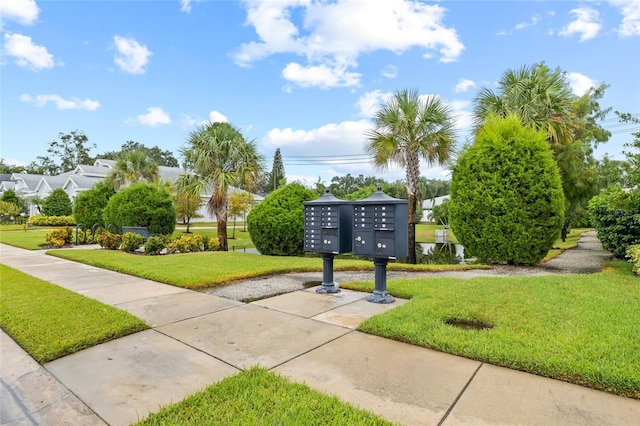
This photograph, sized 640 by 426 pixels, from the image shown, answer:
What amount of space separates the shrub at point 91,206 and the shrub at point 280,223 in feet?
34.6

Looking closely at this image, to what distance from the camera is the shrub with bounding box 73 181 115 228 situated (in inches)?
663

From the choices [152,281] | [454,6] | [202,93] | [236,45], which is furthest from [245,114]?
[152,281]

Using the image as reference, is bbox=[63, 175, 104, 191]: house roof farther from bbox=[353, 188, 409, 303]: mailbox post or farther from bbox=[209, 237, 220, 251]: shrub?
bbox=[353, 188, 409, 303]: mailbox post

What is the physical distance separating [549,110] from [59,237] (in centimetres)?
1835

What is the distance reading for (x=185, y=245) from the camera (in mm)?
11203

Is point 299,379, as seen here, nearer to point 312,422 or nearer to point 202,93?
point 312,422

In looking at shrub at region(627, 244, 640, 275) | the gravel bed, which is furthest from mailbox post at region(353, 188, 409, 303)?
shrub at region(627, 244, 640, 275)

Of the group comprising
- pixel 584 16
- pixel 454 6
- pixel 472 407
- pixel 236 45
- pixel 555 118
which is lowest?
pixel 472 407

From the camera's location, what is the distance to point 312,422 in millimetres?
2018

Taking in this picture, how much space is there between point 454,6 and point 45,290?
10.3 meters

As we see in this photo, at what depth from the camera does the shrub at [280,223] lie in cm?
1039

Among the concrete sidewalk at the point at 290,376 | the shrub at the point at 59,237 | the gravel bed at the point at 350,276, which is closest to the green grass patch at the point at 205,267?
the gravel bed at the point at 350,276

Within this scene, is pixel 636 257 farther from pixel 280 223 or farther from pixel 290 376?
pixel 280 223

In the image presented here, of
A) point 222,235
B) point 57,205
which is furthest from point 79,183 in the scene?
point 222,235
